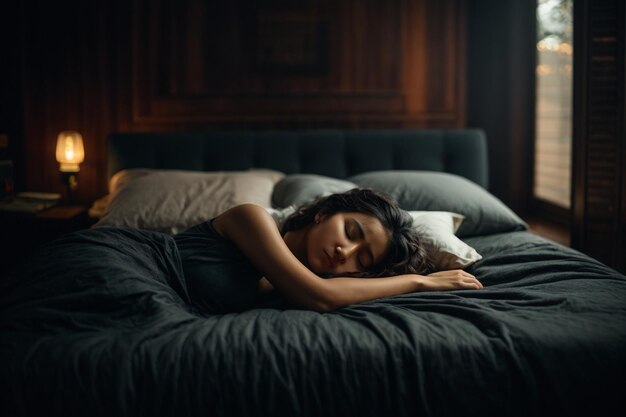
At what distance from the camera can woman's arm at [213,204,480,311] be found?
1.44m

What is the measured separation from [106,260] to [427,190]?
1465 millimetres

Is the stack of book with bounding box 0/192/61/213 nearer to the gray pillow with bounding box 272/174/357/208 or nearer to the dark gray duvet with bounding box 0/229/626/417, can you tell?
the gray pillow with bounding box 272/174/357/208

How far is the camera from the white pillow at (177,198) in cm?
224

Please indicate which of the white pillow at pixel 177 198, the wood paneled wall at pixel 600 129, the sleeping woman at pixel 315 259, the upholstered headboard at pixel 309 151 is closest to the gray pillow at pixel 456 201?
the wood paneled wall at pixel 600 129

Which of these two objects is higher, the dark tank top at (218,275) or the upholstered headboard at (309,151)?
the upholstered headboard at (309,151)

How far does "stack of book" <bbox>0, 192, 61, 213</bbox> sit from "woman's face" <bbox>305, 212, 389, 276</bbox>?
70.9 inches

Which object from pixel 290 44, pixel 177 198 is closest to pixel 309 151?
pixel 290 44

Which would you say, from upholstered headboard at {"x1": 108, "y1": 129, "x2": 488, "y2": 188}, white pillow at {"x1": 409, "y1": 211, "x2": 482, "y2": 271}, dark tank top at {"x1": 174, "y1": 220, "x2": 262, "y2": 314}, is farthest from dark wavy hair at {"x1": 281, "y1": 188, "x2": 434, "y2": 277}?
upholstered headboard at {"x1": 108, "y1": 129, "x2": 488, "y2": 188}

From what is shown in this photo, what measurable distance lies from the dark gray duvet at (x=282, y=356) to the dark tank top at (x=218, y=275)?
0.45 ft

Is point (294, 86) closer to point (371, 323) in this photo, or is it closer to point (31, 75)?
point (31, 75)

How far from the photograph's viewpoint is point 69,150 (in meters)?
2.98

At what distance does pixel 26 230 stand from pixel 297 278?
1893 mm

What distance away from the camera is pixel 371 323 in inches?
50.8

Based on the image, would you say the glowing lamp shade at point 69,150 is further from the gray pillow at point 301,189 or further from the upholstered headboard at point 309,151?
the gray pillow at point 301,189
